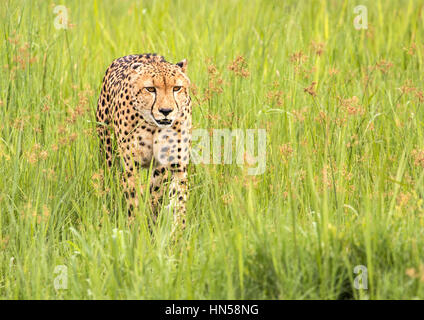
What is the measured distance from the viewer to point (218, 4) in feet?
25.9

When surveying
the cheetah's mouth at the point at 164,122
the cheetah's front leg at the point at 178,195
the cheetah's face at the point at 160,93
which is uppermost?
the cheetah's face at the point at 160,93

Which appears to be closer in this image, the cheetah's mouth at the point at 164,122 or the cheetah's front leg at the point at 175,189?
the cheetah's front leg at the point at 175,189

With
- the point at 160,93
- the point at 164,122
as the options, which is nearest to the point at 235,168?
the point at 164,122

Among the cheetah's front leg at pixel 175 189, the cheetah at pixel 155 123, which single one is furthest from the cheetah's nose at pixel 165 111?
the cheetah's front leg at pixel 175 189

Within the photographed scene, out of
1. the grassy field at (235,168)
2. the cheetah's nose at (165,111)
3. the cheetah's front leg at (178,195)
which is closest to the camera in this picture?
the grassy field at (235,168)

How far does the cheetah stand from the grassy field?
0.14m

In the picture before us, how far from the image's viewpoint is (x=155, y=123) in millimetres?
4570

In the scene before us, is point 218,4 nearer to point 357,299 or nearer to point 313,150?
point 313,150

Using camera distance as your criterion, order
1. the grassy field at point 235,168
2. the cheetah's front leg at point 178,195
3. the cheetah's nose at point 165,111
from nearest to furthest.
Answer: the grassy field at point 235,168
the cheetah's front leg at point 178,195
the cheetah's nose at point 165,111

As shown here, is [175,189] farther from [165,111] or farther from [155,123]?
[165,111]

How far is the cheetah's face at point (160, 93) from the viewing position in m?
4.47

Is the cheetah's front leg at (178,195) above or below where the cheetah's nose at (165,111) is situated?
below

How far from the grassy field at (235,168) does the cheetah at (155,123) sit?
0.48 feet

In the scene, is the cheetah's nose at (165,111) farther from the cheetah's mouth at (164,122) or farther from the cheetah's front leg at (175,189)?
the cheetah's front leg at (175,189)
